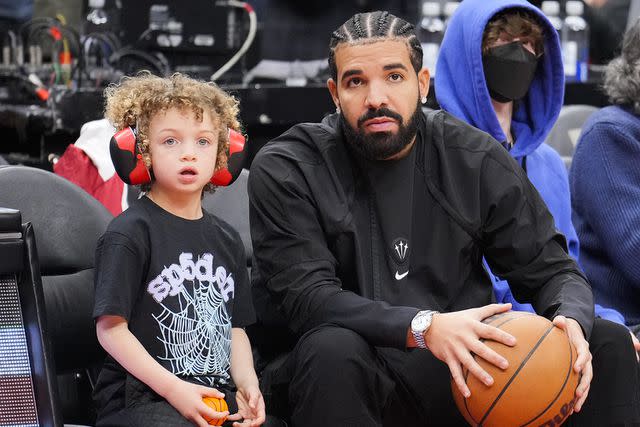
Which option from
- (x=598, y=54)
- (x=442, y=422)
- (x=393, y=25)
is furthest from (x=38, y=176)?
(x=598, y=54)

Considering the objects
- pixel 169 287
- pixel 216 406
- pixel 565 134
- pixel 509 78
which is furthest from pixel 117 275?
pixel 565 134

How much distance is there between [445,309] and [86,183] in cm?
150

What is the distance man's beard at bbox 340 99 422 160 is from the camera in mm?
2985

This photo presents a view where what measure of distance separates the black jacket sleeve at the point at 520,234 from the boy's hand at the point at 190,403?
0.93 m

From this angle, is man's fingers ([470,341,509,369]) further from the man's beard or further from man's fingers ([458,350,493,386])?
the man's beard

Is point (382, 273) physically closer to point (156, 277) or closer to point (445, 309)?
point (445, 309)

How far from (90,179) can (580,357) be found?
6.50ft

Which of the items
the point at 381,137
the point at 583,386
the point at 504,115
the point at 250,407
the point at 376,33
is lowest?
the point at 250,407

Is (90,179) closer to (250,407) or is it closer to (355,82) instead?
(355,82)

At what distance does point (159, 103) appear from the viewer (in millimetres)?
2750

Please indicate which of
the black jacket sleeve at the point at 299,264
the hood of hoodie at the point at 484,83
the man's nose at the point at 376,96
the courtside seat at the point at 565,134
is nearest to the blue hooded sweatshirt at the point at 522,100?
the hood of hoodie at the point at 484,83

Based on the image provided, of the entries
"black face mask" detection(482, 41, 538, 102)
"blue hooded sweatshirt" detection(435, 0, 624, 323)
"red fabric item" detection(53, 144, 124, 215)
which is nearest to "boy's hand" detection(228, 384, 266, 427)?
"red fabric item" detection(53, 144, 124, 215)

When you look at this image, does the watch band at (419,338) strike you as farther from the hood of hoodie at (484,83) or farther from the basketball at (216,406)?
the hood of hoodie at (484,83)

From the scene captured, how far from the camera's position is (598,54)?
7.93m
